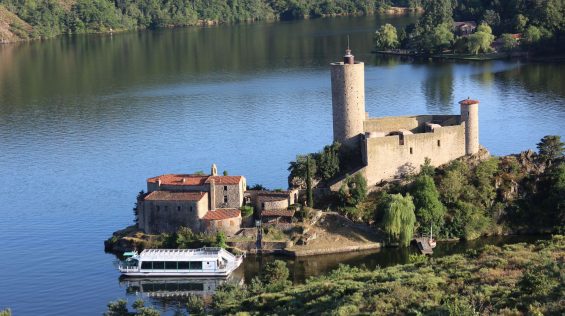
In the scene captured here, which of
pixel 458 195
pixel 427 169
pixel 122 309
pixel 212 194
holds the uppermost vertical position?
pixel 427 169

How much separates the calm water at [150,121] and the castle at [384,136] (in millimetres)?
5713

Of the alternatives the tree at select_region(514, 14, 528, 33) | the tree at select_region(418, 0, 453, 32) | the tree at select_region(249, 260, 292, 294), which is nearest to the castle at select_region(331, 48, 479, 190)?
the tree at select_region(249, 260, 292, 294)

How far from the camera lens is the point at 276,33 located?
426 feet

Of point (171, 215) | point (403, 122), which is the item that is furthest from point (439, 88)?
point (171, 215)

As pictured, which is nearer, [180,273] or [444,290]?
[444,290]

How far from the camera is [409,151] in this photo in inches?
1724

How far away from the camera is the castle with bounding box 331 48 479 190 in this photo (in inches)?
1709

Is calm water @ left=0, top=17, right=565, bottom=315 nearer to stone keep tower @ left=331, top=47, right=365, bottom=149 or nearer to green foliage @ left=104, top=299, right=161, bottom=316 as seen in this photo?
green foliage @ left=104, top=299, right=161, bottom=316

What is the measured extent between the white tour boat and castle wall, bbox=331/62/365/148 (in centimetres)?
842

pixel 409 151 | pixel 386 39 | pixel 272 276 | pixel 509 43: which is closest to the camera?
pixel 272 276

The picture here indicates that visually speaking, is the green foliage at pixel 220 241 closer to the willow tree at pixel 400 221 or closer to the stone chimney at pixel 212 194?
the stone chimney at pixel 212 194

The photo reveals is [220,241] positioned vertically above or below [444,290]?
below

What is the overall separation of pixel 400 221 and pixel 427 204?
69.5 inches

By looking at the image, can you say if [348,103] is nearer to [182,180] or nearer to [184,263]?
[182,180]
